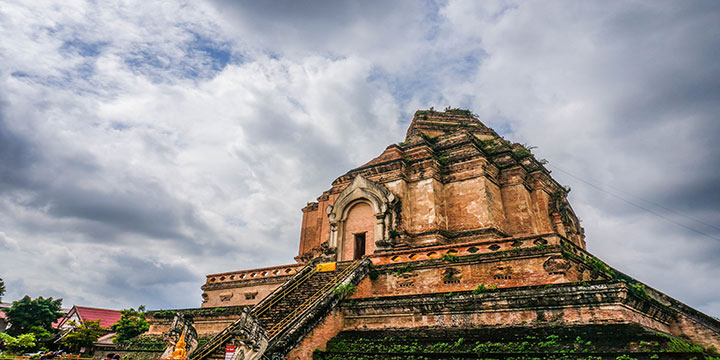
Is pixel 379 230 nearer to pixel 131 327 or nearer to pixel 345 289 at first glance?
pixel 345 289

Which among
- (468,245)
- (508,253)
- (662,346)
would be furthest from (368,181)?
(662,346)

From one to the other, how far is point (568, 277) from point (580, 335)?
11.2 ft

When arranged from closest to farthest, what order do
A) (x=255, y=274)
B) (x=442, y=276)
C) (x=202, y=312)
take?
1. (x=442, y=276)
2. (x=202, y=312)
3. (x=255, y=274)

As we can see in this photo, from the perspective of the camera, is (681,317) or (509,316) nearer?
(509,316)

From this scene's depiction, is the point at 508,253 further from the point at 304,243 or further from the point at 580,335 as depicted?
the point at 304,243

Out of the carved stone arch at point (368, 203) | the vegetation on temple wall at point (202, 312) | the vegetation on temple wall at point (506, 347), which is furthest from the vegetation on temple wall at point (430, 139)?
the vegetation on temple wall at point (506, 347)

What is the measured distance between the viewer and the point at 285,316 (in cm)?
1303

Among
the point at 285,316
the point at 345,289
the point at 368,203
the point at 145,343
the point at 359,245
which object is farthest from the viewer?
the point at 368,203

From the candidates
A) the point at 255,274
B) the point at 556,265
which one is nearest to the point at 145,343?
the point at 255,274

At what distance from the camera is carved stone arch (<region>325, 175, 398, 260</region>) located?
1959cm

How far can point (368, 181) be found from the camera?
2102 cm

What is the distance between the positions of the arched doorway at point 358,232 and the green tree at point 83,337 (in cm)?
1384

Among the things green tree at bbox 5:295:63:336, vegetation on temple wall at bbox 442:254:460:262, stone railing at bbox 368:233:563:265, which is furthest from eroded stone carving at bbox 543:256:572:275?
green tree at bbox 5:295:63:336

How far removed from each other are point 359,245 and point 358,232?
25.7 inches
